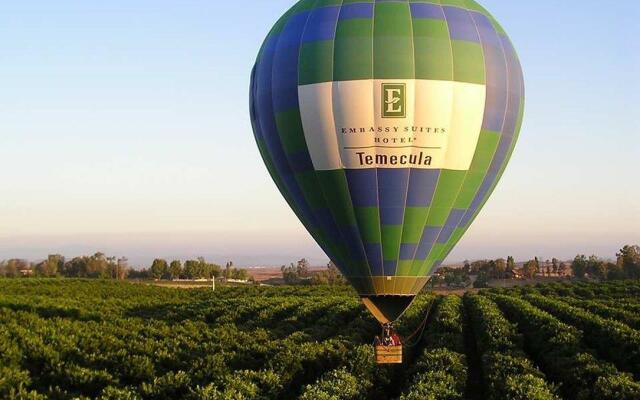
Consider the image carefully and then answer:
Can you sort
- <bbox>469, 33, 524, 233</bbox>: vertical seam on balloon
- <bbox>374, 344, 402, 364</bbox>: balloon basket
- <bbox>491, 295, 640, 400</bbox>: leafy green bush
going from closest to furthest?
<bbox>491, 295, 640, 400</bbox>: leafy green bush < <bbox>374, 344, 402, 364</bbox>: balloon basket < <bbox>469, 33, 524, 233</bbox>: vertical seam on balloon

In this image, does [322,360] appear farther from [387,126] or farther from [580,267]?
[580,267]

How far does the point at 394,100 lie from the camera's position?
24.2 meters

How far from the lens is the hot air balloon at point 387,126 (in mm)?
24375

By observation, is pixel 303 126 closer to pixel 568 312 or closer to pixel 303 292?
pixel 568 312

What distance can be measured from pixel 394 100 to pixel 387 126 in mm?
928

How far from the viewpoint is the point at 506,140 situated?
2703 centimetres

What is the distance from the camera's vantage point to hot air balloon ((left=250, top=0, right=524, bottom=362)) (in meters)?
24.4

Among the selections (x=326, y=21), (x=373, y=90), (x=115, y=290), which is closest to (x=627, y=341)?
(x=373, y=90)

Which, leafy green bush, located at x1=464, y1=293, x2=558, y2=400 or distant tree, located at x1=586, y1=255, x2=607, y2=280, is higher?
distant tree, located at x1=586, y1=255, x2=607, y2=280

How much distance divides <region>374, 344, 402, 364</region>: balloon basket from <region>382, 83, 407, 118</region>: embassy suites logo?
25.5 ft

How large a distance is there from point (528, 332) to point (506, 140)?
15799 mm

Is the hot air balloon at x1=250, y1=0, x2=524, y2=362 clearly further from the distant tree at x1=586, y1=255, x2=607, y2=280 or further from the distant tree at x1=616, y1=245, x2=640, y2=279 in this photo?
the distant tree at x1=586, y1=255, x2=607, y2=280

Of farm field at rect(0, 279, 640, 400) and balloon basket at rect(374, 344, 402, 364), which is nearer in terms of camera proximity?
balloon basket at rect(374, 344, 402, 364)

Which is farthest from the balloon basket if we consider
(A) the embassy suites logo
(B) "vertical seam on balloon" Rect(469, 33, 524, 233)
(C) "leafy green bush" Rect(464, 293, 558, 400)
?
(A) the embassy suites logo
